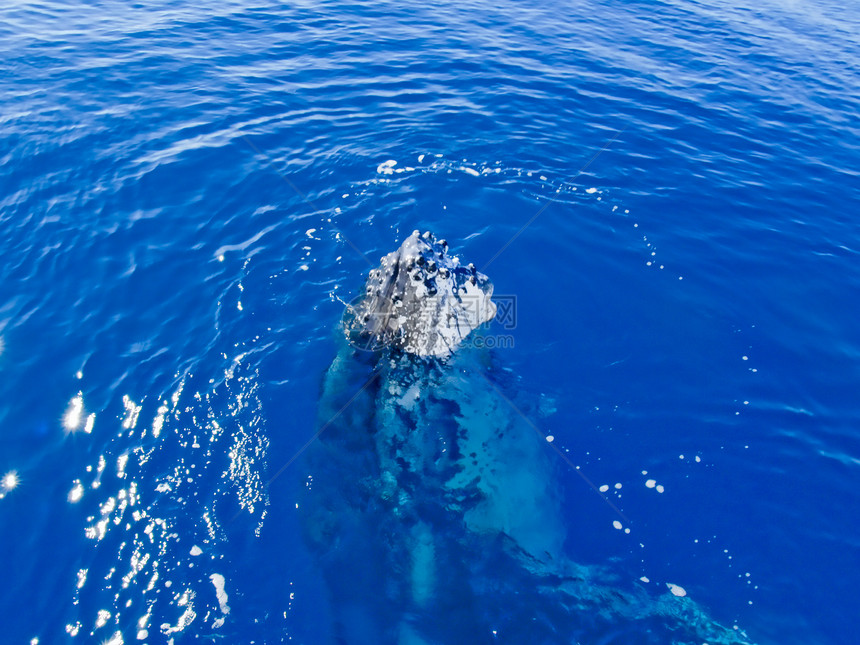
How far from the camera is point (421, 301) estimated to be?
1502 cm

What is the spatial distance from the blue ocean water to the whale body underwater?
0.72 m

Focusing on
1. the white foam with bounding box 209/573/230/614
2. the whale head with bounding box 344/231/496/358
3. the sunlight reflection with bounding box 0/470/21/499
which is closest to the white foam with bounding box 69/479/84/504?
the sunlight reflection with bounding box 0/470/21/499

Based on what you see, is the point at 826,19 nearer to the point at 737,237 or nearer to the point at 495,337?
the point at 737,237

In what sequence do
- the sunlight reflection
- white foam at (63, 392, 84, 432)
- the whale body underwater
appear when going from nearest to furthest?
the whale body underwater → the sunlight reflection → white foam at (63, 392, 84, 432)

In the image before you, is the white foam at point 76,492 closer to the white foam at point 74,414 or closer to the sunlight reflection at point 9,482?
the sunlight reflection at point 9,482

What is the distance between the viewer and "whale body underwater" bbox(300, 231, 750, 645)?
12.9 m

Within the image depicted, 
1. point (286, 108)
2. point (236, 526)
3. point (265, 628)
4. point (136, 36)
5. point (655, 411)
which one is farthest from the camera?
point (136, 36)

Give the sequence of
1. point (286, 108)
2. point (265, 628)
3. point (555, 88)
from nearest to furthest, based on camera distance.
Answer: point (265, 628) < point (286, 108) < point (555, 88)

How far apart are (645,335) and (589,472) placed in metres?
5.83

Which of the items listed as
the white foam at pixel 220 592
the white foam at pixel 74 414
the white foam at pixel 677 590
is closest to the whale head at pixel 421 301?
the white foam at pixel 220 592

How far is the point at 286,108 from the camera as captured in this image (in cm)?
2986

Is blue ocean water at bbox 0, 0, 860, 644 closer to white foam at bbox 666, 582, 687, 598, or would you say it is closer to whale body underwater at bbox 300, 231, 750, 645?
white foam at bbox 666, 582, 687, 598

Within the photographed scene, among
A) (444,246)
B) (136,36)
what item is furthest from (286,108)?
(444,246)

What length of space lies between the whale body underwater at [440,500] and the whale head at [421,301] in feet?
0.13
